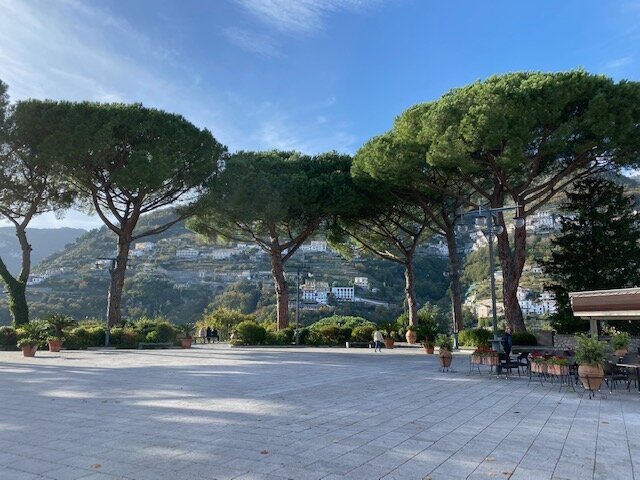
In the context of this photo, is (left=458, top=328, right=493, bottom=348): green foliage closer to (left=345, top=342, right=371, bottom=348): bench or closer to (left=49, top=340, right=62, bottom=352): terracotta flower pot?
(left=345, top=342, right=371, bottom=348): bench

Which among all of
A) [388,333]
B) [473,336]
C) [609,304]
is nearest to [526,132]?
[609,304]

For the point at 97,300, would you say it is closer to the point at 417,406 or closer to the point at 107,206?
the point at 107,206

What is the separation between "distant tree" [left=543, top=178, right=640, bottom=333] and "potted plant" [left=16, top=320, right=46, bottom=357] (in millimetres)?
21671

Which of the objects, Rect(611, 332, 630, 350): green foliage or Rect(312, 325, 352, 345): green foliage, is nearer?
Rect(611, 332, 630, 350): green foliage

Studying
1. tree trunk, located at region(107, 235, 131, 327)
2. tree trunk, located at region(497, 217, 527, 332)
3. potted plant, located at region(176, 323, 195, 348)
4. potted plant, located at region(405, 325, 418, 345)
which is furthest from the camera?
potted plant, located at region(405, 325, 418, 345)

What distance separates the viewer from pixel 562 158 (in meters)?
20.0

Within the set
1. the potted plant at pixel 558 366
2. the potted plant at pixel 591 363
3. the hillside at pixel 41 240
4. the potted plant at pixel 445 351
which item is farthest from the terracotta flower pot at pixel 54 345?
the hillside at pixel 41 240

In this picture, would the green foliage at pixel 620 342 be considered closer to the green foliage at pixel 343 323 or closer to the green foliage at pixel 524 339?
the green foliage at pixel 524 339

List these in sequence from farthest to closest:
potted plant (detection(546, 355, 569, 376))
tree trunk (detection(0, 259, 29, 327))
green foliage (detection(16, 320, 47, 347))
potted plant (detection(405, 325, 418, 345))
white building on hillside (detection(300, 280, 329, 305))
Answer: white building on hillside (detection(300, 280, 329, 305)) → potted plant (detection(405, 325, 418, 345)) → tree trunk (detection(0, 259, 29, 327)) → green foliage (detection(16, 320, 47, 347)) → potted plant (detection(546, 355, 569, 376))

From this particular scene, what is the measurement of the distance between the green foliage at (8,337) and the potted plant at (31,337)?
2.50 ft

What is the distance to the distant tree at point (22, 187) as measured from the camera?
20875 mm

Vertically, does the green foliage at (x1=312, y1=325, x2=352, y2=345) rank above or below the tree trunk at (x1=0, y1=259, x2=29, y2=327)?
below

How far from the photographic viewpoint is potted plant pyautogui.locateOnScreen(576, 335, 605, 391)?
8.26m

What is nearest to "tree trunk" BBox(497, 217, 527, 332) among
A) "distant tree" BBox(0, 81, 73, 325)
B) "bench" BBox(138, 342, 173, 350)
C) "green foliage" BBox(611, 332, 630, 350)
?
"green foliage" BBox(611, 332, 630, 350)
